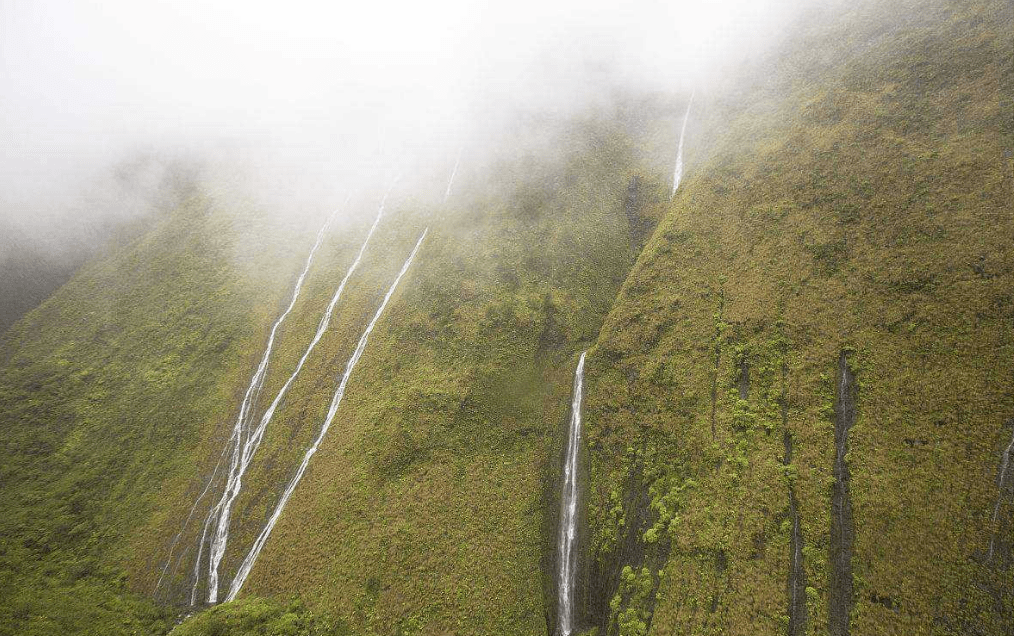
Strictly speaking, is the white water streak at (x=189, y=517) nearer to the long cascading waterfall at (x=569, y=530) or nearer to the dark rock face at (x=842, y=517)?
the long cascading waterfall at (x=569, y=530)

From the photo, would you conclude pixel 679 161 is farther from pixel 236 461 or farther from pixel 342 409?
pixel 236 461

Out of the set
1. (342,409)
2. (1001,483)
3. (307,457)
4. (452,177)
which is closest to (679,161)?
(452,177)

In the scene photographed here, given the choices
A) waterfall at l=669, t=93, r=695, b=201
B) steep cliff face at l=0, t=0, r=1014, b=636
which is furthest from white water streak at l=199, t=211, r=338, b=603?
waterfall at l=669, t=93, r=695, b=201

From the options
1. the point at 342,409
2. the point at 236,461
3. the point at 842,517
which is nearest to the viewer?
the point at 842,517

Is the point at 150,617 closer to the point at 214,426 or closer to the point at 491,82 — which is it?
the point at 214,426

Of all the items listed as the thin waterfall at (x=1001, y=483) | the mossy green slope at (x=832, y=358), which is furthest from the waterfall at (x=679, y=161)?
the thin waterfall at (x=1001, y=483)

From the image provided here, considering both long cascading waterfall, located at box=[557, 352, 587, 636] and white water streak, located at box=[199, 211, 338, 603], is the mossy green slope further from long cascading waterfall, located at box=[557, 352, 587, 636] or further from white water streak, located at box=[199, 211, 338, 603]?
white water streak, located at box=[199, 211, 338, 603]
